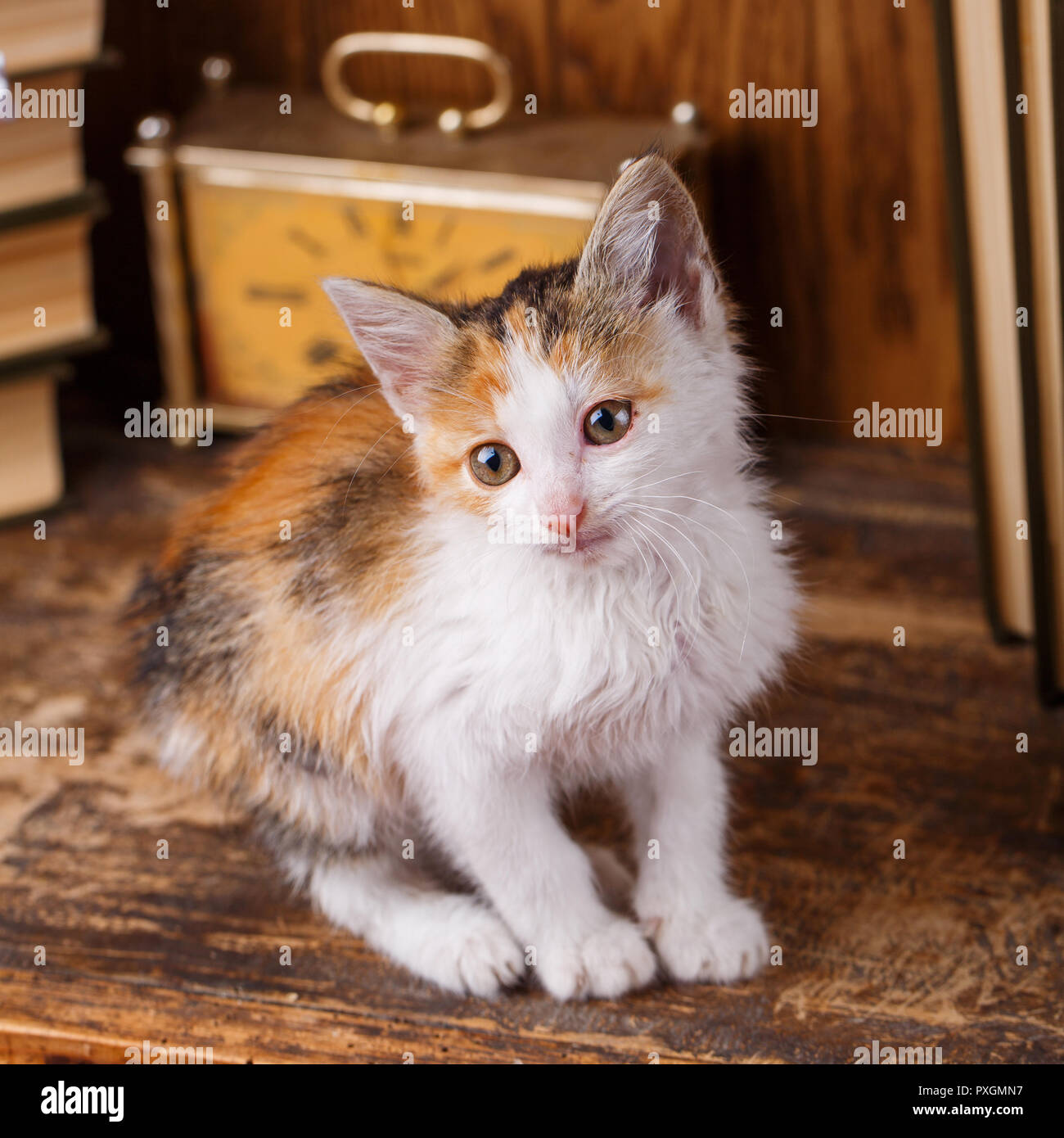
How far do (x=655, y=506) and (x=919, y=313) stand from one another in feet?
3.01

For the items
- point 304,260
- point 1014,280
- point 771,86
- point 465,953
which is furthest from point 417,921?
point 771,86

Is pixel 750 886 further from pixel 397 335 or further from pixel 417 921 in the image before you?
pixel 397 335

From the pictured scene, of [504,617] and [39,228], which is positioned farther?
[39,228]

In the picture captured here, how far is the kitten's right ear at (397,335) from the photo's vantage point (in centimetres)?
80

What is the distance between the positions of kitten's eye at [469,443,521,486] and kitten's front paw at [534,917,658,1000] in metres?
0.34

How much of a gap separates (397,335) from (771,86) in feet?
2.92

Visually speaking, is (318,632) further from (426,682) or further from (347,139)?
(347,139)

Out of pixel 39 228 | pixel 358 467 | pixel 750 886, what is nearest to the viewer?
pixel 358 467

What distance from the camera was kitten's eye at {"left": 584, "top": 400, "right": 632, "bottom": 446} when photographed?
791mm

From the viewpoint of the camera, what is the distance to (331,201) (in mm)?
1511

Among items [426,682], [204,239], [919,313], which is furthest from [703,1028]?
[204,239]

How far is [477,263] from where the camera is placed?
58.8 inches

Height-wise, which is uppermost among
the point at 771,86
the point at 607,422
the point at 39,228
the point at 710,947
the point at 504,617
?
the point at 771,86

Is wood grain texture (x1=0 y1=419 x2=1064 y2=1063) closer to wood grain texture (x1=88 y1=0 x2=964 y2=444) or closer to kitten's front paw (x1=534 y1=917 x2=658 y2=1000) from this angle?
kitten's front paw (x1=534 y1=917 x2=658 y2=1000)
